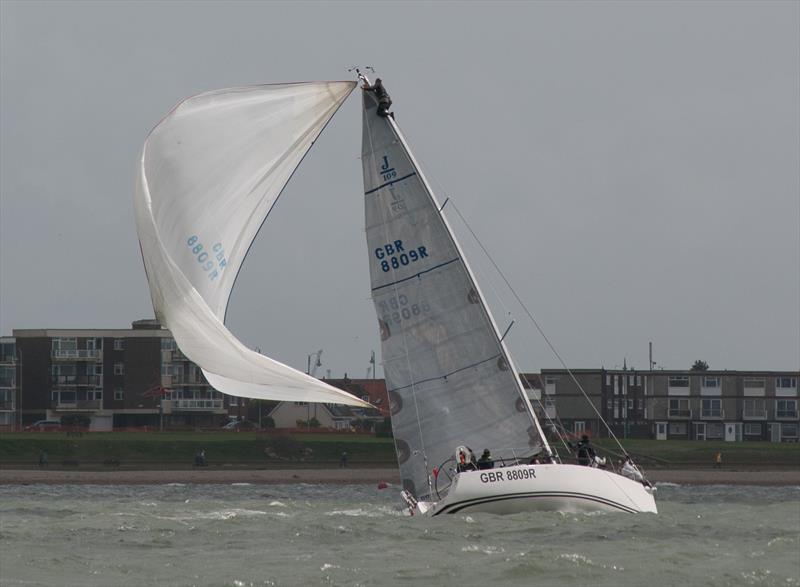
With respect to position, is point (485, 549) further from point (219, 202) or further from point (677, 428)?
point (677, 428)

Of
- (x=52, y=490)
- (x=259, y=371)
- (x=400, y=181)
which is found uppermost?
(x=400, y=181)

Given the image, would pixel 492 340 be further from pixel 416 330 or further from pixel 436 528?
pixel 436 528

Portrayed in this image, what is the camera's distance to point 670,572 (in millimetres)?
21078

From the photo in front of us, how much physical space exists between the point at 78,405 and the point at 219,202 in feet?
261

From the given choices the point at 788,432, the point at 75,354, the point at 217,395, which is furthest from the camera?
the point at 217,395

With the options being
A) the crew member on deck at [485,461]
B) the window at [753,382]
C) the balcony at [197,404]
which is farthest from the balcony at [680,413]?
the crew member on deck at [485,461]

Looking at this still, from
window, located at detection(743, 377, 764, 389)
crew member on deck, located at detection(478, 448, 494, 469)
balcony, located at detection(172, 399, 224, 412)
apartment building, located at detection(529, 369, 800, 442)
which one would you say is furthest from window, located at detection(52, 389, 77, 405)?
crew member on deck, located at detection(478, 448, 494, 469)

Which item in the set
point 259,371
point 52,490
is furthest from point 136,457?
point 259,371

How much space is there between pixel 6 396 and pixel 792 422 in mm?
52992

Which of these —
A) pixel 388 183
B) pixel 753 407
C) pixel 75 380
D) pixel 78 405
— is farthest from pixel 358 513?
pixel 78 405

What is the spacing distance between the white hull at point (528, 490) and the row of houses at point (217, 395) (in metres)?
67.5

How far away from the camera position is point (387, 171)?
31188 millimetres

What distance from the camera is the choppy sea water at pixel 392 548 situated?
20.9 m

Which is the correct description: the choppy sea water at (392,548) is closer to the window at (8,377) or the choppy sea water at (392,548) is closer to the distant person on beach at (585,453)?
the distant person on beach at (585,453)
